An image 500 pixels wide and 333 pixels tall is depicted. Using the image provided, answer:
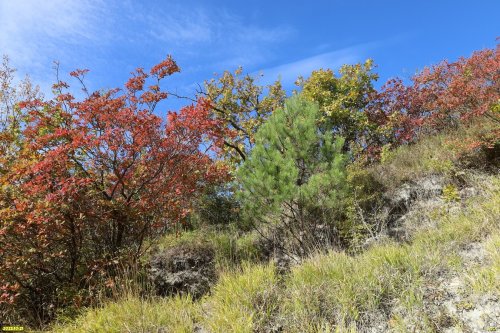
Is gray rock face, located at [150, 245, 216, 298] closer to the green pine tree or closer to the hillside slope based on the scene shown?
the green pine tree

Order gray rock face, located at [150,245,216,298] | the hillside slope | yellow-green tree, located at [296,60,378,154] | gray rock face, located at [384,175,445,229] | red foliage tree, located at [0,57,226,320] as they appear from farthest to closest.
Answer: yellow-green tree, located at [296,60,378,154] < gray rock face, located at [384,175,445,229] < gray rock face, located at [150,245,216,298] < red foliage tree, located at [0,57,226,320] < the hillside slope

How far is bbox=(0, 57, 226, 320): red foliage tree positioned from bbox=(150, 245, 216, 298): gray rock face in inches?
32.2

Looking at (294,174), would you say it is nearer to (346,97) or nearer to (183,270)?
(183,270)

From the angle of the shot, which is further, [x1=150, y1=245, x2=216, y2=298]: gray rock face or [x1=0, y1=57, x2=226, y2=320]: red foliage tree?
[x1=150, y1=245, x2=216, y2=298]: gray rock face

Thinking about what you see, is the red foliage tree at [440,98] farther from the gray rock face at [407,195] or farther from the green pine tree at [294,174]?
the green pine tree at [294,174]

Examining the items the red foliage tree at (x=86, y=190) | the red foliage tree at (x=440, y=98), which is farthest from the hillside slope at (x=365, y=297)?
the red foliage tree at (x=440, y=98)

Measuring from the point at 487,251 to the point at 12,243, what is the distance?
22.4ft

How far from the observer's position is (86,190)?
19.4 feet

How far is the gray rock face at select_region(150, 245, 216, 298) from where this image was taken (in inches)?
261

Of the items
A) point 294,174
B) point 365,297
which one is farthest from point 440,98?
point 365,297

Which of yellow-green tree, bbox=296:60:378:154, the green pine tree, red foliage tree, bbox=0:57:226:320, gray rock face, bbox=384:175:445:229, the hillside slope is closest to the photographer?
the hillside slope

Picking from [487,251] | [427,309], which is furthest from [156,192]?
[487,251]

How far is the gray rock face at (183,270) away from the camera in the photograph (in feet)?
21.8

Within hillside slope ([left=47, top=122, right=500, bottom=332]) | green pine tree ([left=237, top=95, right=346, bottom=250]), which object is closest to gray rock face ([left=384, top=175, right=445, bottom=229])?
green pine tree ([left=237, top=95, right=346, bottom=250])
